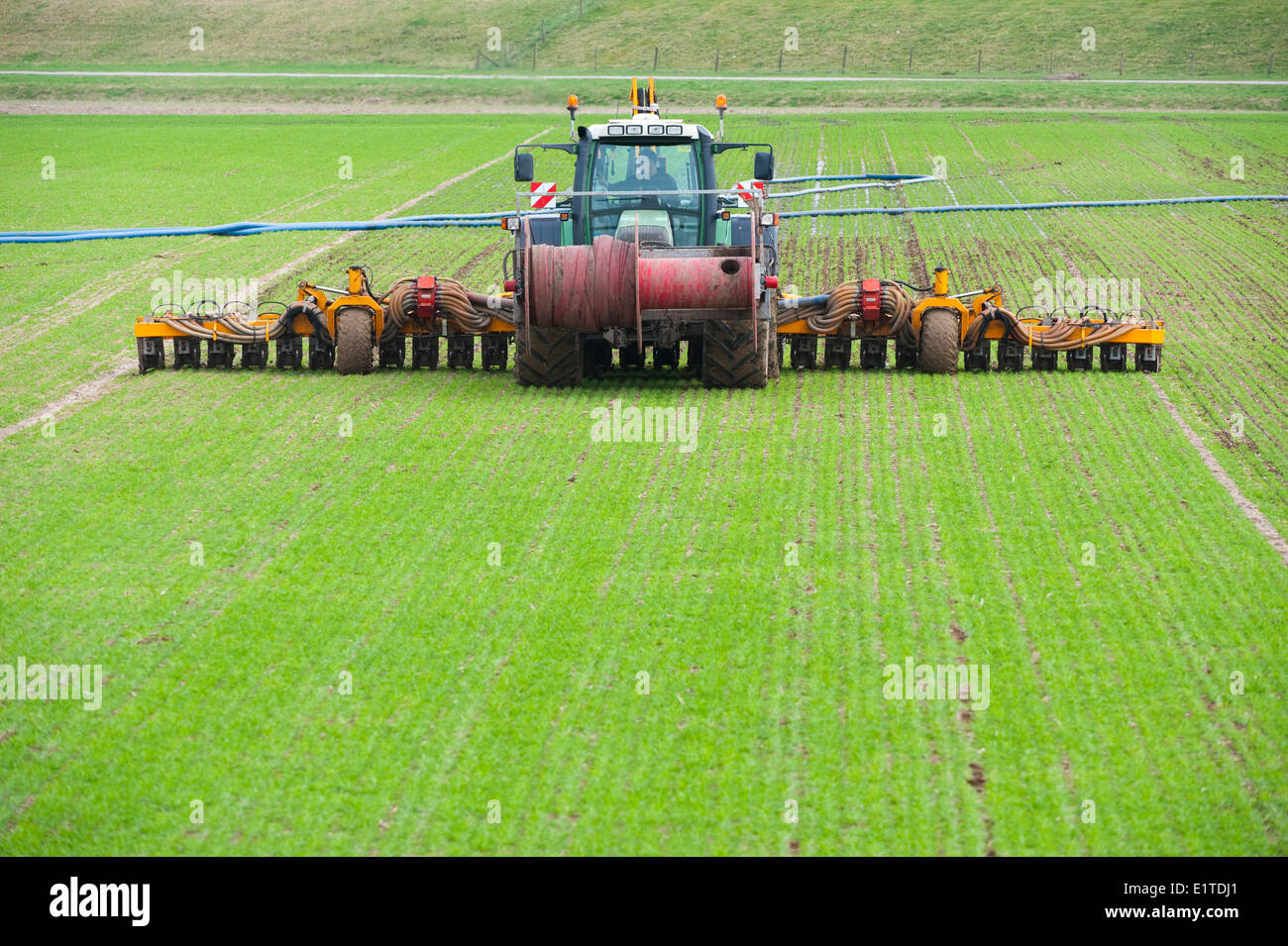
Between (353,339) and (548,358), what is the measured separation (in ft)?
7.23

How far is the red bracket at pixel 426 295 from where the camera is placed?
15344mm

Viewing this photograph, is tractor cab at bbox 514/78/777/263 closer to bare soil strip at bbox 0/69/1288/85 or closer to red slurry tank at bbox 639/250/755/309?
red slurry tank at bbox 639/250/755/309

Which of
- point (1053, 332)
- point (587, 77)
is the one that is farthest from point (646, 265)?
point (587, 77)

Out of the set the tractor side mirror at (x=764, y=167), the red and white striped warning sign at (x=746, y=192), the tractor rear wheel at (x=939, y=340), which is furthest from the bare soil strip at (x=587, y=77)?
the tractor rear wheel at (x=939, y=340)

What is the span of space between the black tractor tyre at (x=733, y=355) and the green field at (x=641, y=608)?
0.20m

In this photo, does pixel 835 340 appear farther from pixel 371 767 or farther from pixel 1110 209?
pixel 1110 209

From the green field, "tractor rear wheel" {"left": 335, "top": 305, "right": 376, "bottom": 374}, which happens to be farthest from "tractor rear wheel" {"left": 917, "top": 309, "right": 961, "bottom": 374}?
"tractor rear wheel" {"left": 335, "top": 305, "right": 376, "bottom": 374}

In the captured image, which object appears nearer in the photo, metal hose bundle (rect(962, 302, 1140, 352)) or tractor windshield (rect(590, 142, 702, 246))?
metal hose bundle (rect(962, 302, 1140, 352))

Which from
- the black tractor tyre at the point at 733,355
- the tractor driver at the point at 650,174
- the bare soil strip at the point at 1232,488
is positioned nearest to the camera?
the bare soil strip at the point at 1232,488

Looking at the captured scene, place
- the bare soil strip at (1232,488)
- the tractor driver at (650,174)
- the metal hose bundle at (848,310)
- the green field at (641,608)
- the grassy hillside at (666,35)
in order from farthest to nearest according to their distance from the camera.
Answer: the grassy hillside at (666,35) < the tractor driver at (650,174) < the metal hose bundle at (848,310) < the bare soil strip at (1232,488) < the green field at (641,608)

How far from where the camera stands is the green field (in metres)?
7.01

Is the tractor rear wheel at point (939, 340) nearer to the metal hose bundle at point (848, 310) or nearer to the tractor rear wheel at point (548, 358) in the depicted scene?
the metal hose bundle at point (848, 310)

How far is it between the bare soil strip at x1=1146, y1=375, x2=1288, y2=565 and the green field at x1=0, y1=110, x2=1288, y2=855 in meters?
0.09

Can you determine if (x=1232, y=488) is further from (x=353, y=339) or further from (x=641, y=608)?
(x=353, y=339)
